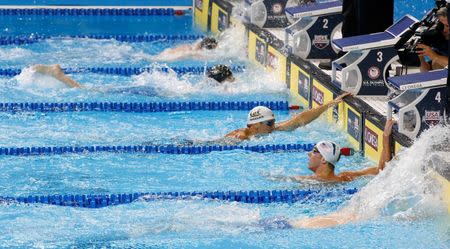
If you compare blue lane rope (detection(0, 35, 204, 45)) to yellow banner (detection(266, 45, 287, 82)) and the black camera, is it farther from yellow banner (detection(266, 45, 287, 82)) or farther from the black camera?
the black camera

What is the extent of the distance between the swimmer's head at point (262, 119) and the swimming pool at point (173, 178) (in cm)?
12

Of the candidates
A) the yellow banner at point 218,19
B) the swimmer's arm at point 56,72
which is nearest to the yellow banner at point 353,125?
the swimmer's arm at point 56,72

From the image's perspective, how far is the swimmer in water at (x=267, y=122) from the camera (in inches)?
327

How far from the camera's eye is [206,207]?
6777 millimetres

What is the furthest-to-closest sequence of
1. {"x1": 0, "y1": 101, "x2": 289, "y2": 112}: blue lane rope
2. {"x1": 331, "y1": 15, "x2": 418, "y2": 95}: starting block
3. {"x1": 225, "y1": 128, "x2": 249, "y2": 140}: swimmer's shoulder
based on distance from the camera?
1. {"x1": 0, "y1": 101, "x2": 289, "y2": 112}: blue lane rope
2. {"x1": 331, "y1": 15, "x2": 418, "y2": 95}: starting block
3. {"x1": 225, "y1": 128, "x2": 249, "y2": 140}: swimmer's shoulder

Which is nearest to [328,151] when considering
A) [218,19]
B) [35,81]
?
[35,81]

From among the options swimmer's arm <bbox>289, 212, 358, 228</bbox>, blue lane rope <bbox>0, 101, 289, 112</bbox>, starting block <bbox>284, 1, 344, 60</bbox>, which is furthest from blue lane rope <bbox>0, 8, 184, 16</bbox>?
swimmer's arm <bbox>289, 212, 358, 228</bbox>

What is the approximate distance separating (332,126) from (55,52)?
426 cm

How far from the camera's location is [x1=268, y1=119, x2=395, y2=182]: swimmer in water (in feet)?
23.5

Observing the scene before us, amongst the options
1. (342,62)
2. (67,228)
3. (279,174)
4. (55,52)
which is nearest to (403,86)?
(279,174)

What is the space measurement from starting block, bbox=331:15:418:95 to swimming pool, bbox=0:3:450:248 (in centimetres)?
37

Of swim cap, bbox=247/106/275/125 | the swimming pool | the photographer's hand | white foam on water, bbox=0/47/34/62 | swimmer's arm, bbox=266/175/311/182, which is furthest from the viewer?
A: white foam on water, bbox=0/47/34/62

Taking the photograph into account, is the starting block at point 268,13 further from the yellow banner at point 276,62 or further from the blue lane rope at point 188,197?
the blue lane rope at point 188,197

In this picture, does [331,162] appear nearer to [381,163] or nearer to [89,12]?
[381,163]
